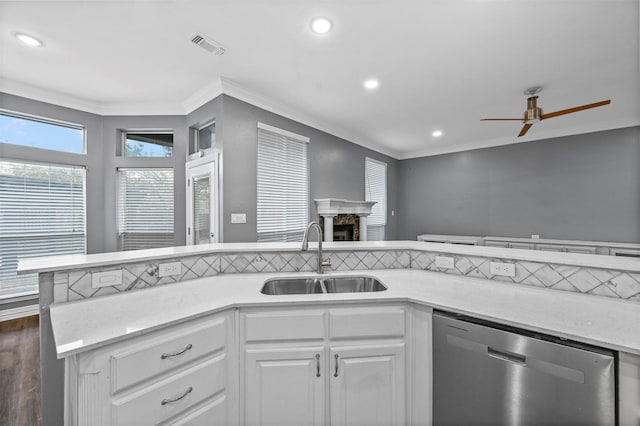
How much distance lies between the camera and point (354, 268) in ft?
6.35

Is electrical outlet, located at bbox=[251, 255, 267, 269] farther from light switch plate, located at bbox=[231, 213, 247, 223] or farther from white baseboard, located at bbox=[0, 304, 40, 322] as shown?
white baseboard, located at bbox=[0, 304, 40, 322]

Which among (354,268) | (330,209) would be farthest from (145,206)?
(354,268)

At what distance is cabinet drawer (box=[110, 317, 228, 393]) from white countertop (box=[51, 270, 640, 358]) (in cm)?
6

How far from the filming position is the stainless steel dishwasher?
3.11 ft

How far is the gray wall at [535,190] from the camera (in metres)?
4.35

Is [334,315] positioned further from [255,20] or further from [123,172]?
[123,172]

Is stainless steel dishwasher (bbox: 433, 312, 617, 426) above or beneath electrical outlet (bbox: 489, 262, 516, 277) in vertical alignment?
beneath

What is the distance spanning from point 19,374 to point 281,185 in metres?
3.13

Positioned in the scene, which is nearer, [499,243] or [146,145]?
[146,145]

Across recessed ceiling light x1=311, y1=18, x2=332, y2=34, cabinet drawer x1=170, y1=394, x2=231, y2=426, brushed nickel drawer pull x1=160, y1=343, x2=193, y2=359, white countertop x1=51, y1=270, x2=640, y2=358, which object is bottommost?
cabinet drawer x1=170, y1=394, x2=231, y2=426

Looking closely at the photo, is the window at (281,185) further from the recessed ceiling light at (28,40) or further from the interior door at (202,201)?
the recessed ceiling light at (28,40)

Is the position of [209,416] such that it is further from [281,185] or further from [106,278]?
[281,185]

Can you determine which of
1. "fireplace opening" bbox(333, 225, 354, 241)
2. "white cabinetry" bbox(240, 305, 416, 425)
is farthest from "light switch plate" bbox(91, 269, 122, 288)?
"fireplace opening" bbox(333, 225, 354, 241)

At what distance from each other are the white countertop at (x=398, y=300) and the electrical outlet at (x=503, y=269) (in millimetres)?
76
